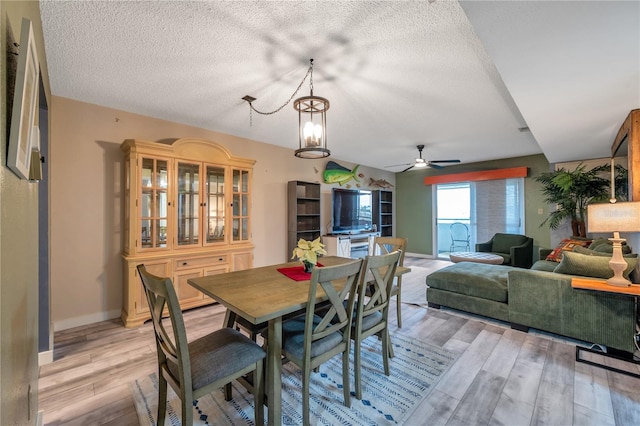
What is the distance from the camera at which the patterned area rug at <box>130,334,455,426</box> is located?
1.63m

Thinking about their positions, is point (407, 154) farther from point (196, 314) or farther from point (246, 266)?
point (196, 314)

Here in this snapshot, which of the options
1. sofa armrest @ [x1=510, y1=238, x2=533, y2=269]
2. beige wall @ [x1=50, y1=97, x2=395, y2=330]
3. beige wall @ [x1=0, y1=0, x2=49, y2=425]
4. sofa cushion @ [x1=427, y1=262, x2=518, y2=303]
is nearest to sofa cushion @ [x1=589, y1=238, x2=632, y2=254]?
sofa cushion @ [x1=427, y1=262, x2=518, y2=303]

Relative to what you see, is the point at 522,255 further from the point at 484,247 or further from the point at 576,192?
the point at 576,192

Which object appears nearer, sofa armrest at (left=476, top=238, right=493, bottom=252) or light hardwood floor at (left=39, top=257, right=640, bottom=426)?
light hardwood floor at (left=39, top=257, right=640, bottom=426)

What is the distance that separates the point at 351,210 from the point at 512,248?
3.10 meters

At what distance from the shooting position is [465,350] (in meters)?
2.41

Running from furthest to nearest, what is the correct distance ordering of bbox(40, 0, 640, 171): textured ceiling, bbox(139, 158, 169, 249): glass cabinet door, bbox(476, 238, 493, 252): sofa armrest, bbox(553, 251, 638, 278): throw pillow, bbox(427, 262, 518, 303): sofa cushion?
bbox(476, 238, 493, 252): sofa armrest < bbox(139, 158, 169, 249): glass cabinet door < bbox(427, 262, 518, 303): sofa cushion < bbox(553, 251, 638, 278): throw pillow < bbox(40, 0, 640, 171): textured ceiling

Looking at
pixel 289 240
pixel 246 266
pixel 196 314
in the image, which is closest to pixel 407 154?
pixel 289 240

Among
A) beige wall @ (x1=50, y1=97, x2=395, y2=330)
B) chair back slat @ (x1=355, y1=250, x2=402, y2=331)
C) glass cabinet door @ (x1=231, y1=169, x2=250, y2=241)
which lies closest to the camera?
chair back slat @ (x1=355, y1=250, x2=402, y2=331)

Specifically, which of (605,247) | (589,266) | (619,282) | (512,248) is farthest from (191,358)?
(512,248)

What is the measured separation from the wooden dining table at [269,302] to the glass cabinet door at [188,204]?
1553 millimetres

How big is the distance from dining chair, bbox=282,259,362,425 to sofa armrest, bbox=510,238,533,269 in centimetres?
473

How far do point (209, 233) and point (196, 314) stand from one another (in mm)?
1006

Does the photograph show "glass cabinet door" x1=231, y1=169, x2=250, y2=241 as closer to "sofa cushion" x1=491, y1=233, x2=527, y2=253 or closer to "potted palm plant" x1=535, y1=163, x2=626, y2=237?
"sofa cushion" x1=491, y1=233, x2=527, y2=253
